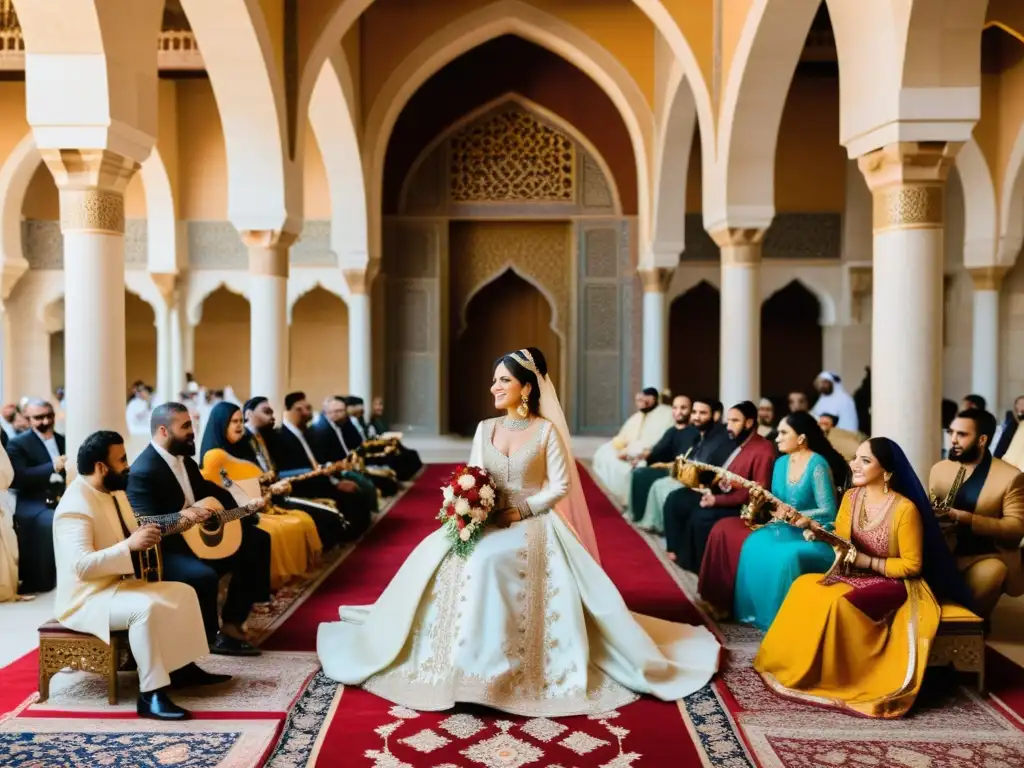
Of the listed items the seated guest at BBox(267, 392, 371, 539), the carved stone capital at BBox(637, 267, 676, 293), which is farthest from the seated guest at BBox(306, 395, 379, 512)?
the carved stone capital at BBox(637, 267, 676, 293)

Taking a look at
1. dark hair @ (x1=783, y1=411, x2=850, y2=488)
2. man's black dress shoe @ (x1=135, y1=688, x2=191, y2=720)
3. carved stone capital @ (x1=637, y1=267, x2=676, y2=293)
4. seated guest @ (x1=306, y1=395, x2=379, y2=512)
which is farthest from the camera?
carved stone capital @ (x1=637, y1=267, x2=676, y2=293)

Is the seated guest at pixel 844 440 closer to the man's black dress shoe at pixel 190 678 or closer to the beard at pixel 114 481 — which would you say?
the man's black dress shoe at pixel 190 678

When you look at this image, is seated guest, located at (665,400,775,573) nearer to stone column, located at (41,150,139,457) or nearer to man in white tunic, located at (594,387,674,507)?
man in white tunic, located at (594,387,674,507)

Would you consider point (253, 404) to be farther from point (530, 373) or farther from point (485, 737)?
point (485, 737)

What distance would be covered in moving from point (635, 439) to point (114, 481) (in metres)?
6.61

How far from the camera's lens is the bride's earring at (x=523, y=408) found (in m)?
3.94

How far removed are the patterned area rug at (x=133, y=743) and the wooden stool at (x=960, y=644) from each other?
2406 millimetres

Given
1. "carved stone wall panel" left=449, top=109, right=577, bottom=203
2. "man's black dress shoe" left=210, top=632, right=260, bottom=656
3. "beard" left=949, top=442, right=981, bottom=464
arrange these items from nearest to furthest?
"man's black dress shoe" left=210, top=632, right=260, bottom=656, "beard" left=949, top=442, right=981, bottom=464, "carved stone wall panel" left=449, top=109, right=577, bottom=203

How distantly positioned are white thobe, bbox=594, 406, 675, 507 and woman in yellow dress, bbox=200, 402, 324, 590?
12.0ft

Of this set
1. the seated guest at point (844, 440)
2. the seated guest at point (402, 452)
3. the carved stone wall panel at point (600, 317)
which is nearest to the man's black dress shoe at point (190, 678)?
the seated guest at point (844, 440)

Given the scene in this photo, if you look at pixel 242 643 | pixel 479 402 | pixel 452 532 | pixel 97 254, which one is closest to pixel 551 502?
pixel 452 532

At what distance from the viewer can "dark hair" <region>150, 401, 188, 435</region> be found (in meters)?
3.94

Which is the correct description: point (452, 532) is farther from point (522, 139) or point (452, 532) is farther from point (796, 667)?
point (522, 139)

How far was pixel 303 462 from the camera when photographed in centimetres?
660
